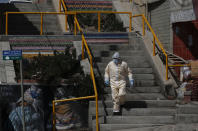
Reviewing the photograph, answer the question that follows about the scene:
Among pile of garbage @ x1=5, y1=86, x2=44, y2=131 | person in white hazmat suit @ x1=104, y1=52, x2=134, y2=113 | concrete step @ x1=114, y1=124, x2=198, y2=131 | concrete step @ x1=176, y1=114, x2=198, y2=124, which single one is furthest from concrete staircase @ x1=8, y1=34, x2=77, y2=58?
concrete step @ x1=176, y1=114, x2=198, y2=124

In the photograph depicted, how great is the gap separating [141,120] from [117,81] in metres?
1.23

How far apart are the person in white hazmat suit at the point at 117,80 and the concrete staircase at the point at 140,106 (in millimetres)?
384

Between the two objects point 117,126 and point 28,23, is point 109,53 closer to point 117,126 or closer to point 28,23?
point 117,126

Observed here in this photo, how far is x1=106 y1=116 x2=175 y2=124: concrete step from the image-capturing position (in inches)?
398

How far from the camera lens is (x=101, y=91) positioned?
11055 millimetres

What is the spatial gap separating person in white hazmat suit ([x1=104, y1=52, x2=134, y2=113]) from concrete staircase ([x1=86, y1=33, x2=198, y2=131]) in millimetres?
384

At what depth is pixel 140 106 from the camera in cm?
1076

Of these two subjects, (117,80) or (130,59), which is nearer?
(117,80)

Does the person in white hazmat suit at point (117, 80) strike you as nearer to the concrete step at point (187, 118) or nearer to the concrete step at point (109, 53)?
the concrete step at point (187, 118)

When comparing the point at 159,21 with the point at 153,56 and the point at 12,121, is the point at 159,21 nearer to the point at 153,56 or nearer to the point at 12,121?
the point at 153,56

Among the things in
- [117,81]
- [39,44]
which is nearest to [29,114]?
[117,81]

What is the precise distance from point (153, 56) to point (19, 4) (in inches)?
355

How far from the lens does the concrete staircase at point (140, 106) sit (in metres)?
9.90

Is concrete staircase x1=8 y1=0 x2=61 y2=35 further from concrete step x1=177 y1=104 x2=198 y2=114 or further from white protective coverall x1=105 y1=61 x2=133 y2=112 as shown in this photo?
concrete step x1=177 y1=104 x2=198 y2=114
